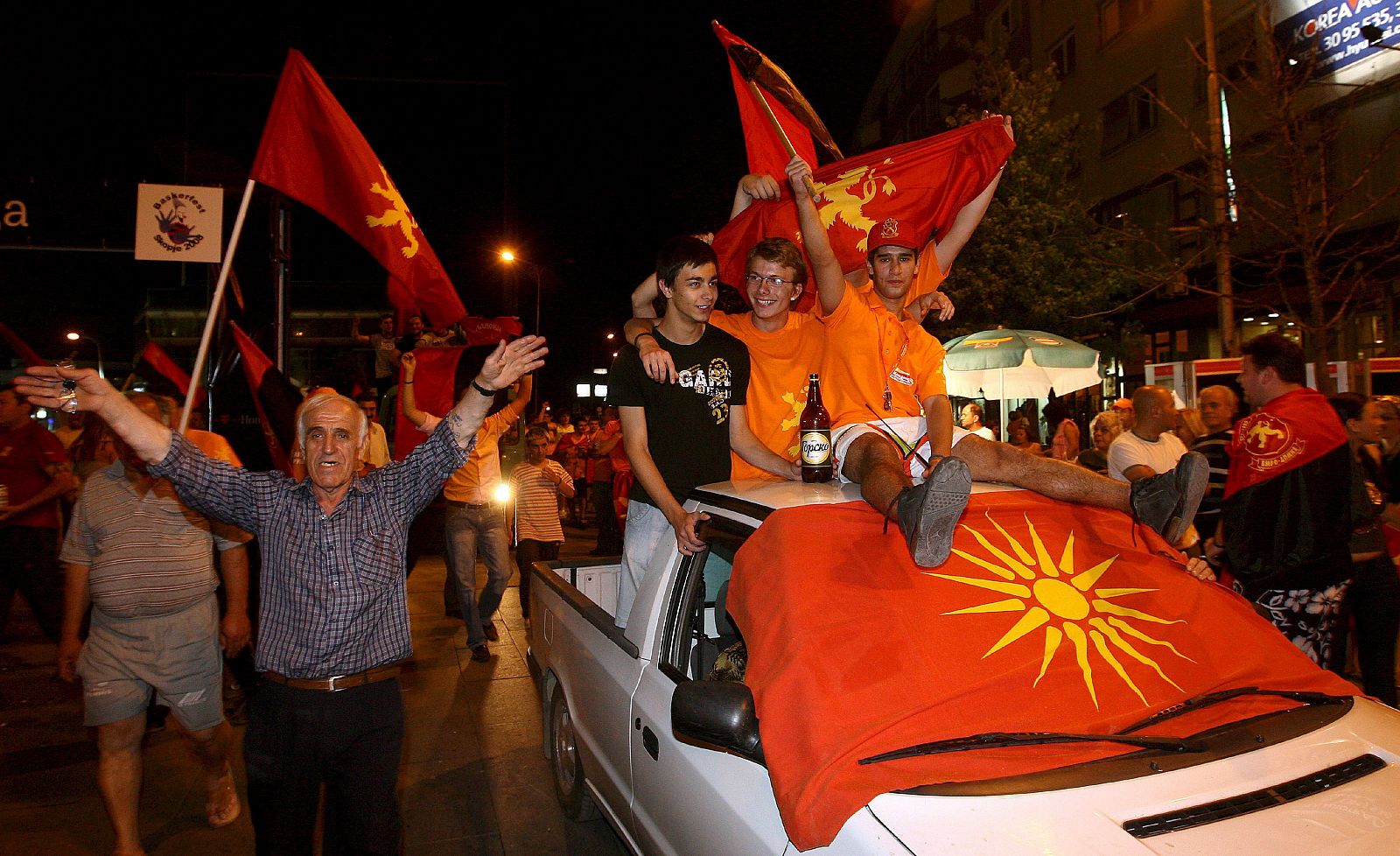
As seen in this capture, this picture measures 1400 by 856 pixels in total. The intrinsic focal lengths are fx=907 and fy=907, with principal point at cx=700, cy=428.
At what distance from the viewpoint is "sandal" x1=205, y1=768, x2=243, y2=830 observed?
457 cm

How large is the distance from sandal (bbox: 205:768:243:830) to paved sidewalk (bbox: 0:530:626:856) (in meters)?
0.05

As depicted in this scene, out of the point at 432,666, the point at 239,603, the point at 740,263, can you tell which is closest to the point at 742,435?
the point at 740,263

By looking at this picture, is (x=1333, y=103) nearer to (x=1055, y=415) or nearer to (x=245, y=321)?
(x=1055, y=415)

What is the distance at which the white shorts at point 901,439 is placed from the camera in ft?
12.4

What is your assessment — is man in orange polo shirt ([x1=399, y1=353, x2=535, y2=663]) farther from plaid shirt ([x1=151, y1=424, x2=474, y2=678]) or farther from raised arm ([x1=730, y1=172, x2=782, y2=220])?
plaid shirt ([x1=151, y1=424, x2=474, y2=678])

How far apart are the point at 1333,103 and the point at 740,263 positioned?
12.7 meters

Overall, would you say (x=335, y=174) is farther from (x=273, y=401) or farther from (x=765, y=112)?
(x=765, y=112)

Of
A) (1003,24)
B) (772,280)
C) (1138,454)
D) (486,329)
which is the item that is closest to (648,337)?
(772,280)

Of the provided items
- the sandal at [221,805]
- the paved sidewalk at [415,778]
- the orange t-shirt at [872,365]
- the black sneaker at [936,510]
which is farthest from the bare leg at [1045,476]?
the sandal at [221,805]

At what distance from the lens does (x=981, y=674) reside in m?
2.28

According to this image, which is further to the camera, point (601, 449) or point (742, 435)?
point (601, 449)

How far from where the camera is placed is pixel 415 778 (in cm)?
514

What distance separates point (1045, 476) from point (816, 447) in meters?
0.88

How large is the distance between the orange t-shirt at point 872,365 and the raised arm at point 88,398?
8.78 feet
